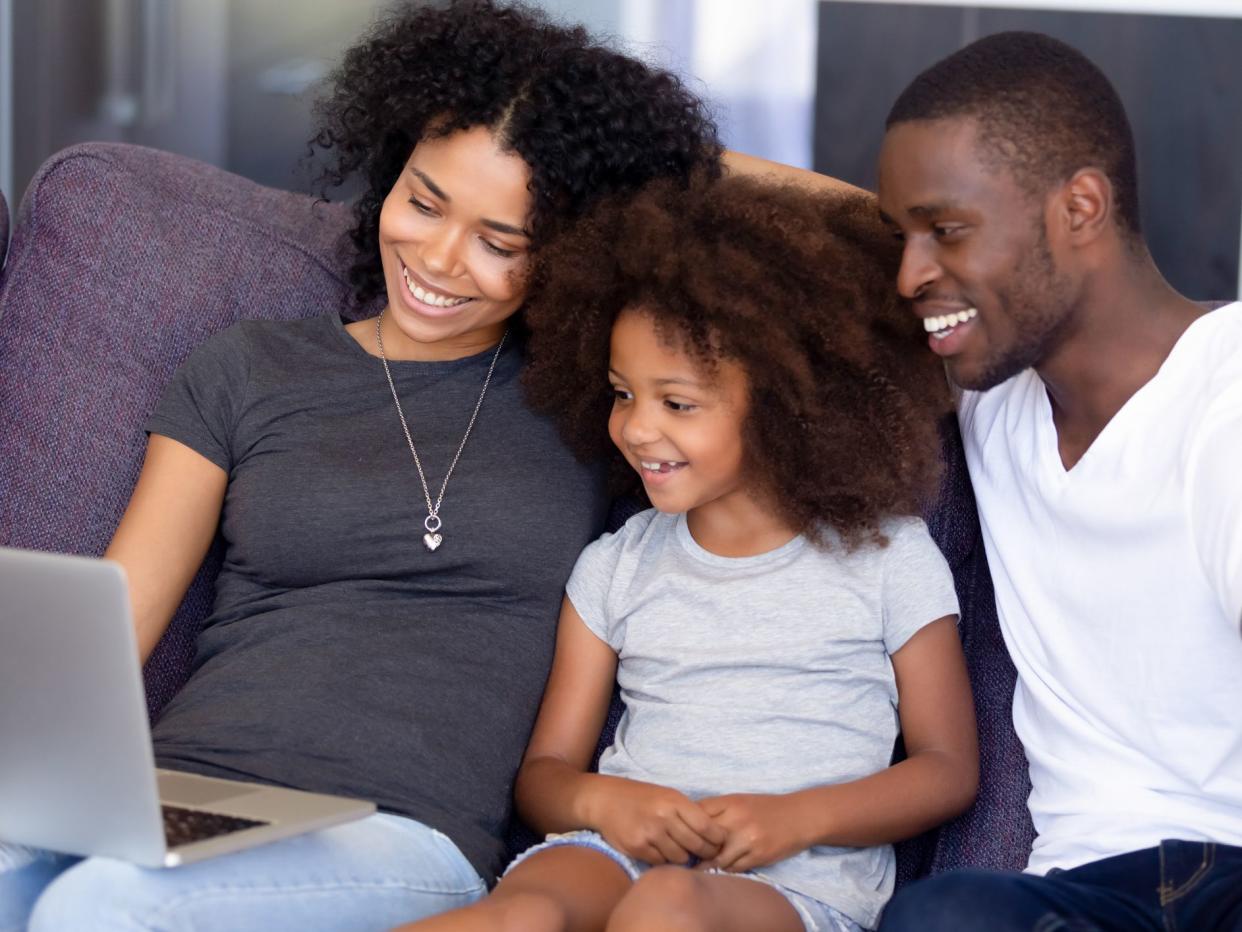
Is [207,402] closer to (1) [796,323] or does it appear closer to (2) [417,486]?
(2) [417,486]

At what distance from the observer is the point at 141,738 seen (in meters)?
1.11

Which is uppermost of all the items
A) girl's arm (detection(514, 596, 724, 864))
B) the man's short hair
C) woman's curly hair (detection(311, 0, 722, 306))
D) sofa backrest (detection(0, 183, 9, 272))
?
the man's short hair

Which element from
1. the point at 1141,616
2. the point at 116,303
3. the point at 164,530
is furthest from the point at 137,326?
the point at 1141,616

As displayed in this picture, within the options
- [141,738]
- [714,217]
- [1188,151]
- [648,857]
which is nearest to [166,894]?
[141,738]

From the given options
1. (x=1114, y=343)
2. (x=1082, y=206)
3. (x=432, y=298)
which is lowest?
(x=432, y=298)

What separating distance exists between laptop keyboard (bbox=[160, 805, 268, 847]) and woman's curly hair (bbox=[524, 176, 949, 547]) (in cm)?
63

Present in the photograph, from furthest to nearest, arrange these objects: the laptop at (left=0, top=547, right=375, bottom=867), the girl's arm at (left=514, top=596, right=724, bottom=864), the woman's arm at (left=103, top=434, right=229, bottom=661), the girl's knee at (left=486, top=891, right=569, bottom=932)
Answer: the woman's arm at (left=103, top=434, right=229, bottom=661)
the girl's arm at (left=514, top=596, right=724, bottom=864)
the girl's knee at (left=486, top=891, right=569, bottom=932)
the laptop at (left=0, top=547, right=375, bottom=867)

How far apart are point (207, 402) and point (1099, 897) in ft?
3.39

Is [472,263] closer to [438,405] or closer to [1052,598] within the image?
[438,405]

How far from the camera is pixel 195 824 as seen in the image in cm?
125

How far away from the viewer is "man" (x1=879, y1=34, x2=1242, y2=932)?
1.35m

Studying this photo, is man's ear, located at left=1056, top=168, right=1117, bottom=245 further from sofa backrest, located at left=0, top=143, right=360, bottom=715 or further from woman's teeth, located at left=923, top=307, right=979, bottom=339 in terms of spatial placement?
sofa backrest, located at left=0, top=143, right=360, bottom=715

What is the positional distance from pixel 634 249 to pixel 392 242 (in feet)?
0.97

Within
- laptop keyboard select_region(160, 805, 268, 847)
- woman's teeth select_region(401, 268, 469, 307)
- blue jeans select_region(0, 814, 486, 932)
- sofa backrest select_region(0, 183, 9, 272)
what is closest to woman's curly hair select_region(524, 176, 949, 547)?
woman's teeth select_region(401, 268, 469, 307)
